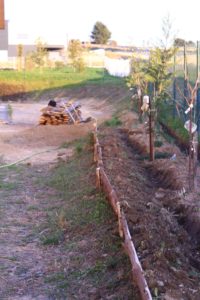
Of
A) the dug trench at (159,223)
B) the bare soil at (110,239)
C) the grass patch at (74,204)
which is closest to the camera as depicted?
the dug trench at (159,223)

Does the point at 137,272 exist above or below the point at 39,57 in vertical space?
below

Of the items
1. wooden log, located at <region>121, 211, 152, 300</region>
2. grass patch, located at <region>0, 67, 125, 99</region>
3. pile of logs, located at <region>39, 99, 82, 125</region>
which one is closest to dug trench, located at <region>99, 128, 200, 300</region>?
wooden log, located at <region>121, 211, 152, 300</region>

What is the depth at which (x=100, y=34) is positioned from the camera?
111m

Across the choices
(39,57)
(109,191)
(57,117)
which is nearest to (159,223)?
(109,191)

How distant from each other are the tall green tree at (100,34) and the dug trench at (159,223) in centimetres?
9831

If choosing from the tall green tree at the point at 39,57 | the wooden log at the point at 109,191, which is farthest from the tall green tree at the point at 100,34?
the wooden log at the point at 109,191

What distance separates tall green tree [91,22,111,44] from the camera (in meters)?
111

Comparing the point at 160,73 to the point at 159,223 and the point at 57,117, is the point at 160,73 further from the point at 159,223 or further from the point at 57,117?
the point at 57,117

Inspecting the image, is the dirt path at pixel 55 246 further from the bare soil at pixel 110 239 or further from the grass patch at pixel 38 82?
the grass patch at pixel 38 82

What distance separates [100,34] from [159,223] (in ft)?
346

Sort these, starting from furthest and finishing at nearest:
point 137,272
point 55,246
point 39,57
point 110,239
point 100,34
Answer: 1. point 100,34
2. point 39,57
3. point 55,246
4. point 110,239
5. point 137,272

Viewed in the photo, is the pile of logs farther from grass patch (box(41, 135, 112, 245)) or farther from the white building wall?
the white building wall

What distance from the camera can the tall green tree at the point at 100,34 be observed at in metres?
111

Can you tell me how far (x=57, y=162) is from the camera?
53.7 feet
